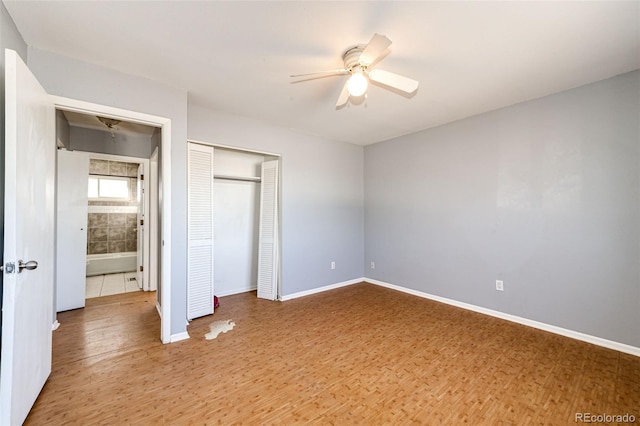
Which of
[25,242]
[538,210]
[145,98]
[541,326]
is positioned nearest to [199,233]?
[145,98]

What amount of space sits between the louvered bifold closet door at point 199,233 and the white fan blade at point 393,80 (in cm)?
223

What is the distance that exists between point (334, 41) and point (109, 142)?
3.81 meters

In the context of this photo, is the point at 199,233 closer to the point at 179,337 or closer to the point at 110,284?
the point at 179,337

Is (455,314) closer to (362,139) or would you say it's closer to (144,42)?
(362,139)

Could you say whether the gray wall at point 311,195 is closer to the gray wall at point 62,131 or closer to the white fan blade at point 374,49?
the gray wall at point 62,131

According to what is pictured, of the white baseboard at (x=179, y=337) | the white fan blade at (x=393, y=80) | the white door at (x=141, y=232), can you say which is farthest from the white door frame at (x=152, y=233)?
the white fan blade at (x=393, y=80)

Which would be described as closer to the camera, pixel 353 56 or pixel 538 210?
pixel 353 56

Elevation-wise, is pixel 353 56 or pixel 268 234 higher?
pixel 353 56

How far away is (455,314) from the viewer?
3293mm

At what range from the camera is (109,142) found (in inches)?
152

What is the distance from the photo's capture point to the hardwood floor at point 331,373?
1668 millimetres

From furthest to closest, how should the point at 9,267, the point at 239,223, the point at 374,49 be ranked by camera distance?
the point at 239,223 → the point at 374,49 → the point at 9,267

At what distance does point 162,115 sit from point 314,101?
1.57 meters

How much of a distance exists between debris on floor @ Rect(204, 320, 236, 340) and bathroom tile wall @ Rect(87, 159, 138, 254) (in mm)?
4370
